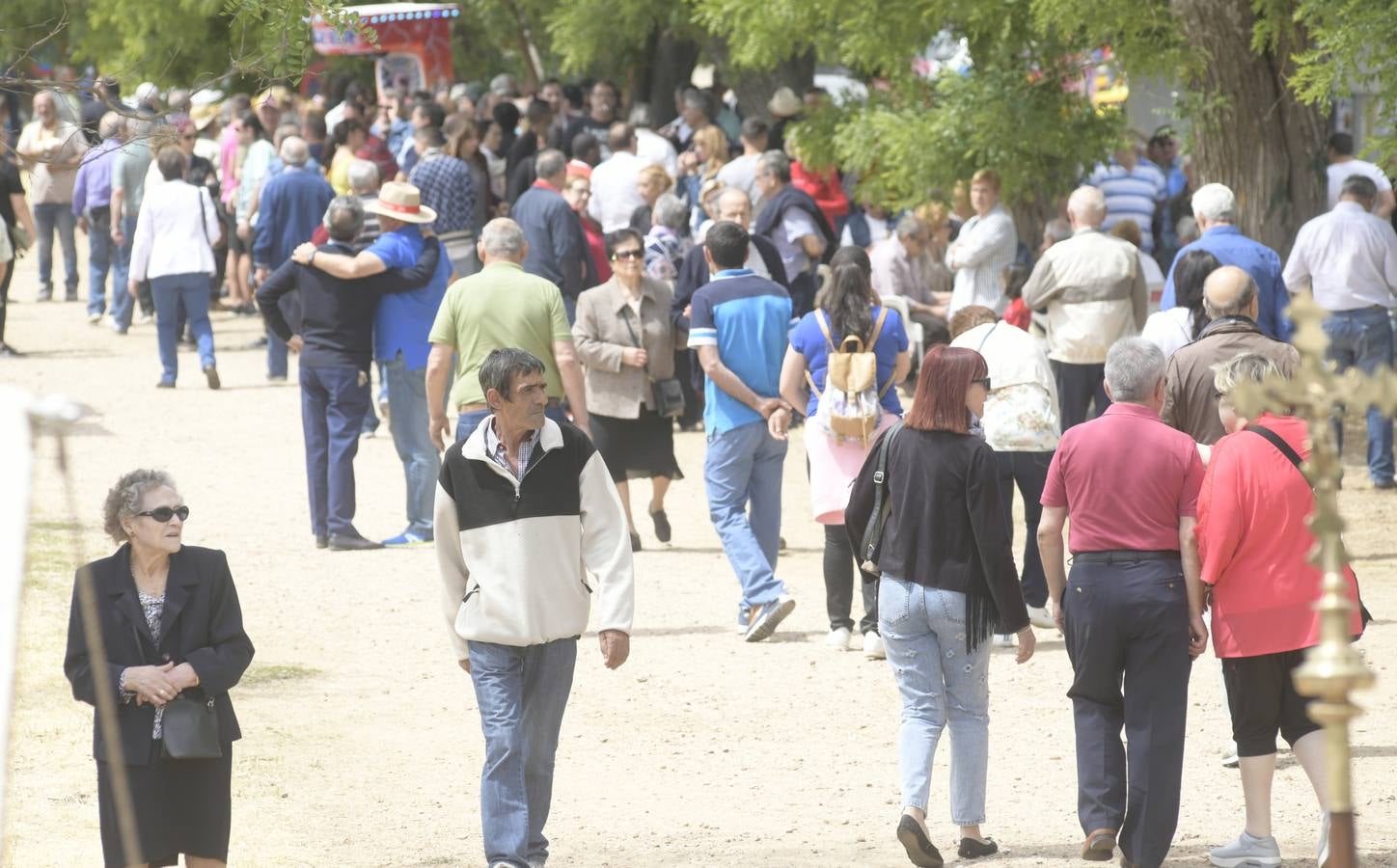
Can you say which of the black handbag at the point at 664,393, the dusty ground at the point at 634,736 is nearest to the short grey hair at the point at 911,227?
the dusty ground at the point at 634,736

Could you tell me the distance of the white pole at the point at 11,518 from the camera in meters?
3.20

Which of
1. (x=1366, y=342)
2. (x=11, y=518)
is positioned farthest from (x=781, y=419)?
(x=11, y=518)

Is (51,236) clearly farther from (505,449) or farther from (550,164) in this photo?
(505,449)

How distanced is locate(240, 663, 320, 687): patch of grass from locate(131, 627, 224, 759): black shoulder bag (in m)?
3.47

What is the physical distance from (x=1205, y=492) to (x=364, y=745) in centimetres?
356

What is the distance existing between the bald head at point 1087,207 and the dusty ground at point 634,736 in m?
2.38

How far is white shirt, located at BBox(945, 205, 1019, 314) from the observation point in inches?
509

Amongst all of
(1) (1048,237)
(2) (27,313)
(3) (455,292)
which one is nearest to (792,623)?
(3) (455,292)

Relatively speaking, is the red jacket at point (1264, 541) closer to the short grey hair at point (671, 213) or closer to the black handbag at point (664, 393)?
the black handbag at point (664, 393)

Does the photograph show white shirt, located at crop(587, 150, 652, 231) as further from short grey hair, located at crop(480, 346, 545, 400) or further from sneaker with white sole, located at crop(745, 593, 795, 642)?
short grey hair, located at crop(480, 346, 545, 400)

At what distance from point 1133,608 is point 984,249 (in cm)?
735

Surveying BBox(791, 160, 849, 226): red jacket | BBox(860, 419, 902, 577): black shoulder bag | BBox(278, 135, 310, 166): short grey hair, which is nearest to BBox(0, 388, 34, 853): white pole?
BBox(860, 419, 902, 577): black shoulder bag

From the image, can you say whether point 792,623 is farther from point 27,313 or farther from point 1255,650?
point 27,313

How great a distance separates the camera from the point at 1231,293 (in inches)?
296
